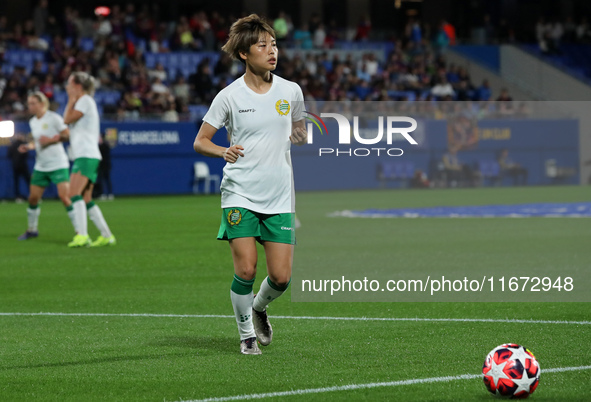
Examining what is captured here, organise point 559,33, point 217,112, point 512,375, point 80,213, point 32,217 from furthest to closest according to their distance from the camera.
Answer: point 559,33
point 32,217
point 80,213
point 217,112
point 512,375

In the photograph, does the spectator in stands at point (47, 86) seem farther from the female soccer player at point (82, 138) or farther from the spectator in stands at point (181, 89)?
the female soccer player at point (82, 138)

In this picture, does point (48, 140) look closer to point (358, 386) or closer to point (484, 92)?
point (358, 386)

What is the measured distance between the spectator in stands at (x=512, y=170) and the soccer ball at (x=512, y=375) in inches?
1142

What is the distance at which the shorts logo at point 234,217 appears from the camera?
7414mm

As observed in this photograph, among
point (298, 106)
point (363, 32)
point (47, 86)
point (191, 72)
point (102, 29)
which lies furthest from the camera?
point (363, 32)

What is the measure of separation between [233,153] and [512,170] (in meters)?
28.9

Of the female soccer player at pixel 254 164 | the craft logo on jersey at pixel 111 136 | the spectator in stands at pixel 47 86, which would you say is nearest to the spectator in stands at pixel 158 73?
the craft logo on jersey at pixel 111 136

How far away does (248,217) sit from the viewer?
7.43 meters

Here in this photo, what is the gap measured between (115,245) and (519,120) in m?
22.2

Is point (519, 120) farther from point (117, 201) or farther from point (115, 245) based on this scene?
point (115, 245)

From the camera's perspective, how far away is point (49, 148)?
17.9 metres

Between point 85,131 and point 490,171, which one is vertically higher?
point 85,131

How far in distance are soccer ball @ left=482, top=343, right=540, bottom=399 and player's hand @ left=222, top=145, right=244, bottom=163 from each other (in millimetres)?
2320

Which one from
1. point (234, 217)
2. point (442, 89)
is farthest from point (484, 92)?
point (234, 217)
